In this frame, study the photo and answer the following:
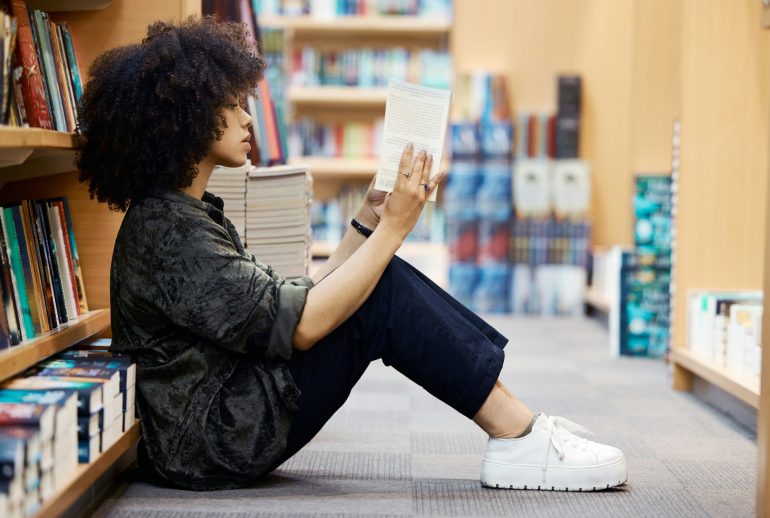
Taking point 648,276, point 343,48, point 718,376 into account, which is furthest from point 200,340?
point 343,48

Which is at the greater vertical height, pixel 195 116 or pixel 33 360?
pixel 195 116

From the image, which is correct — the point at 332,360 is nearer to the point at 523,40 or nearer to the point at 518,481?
the point at 518,481

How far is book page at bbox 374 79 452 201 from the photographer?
6.01 feet

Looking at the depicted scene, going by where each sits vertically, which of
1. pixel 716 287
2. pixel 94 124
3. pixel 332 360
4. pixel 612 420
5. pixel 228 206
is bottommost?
pixel 612 420

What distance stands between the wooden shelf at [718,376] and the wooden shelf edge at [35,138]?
174cm

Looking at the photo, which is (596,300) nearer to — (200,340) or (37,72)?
(200,340)

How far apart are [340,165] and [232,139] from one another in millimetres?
4079

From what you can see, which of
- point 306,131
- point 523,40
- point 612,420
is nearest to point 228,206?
point 612,420

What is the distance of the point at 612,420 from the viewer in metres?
2.83

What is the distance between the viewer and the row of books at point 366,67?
5934 mm

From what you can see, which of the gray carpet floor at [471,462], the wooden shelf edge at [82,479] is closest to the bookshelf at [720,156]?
the gray carpet floor at [471,462]

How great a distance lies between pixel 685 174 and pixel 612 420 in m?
0.94

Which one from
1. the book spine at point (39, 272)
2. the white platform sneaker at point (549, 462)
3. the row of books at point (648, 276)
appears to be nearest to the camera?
the book spine at point (39, 272)

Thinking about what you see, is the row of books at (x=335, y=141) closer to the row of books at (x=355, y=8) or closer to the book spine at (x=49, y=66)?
the row of books at (x=355, y=8)
